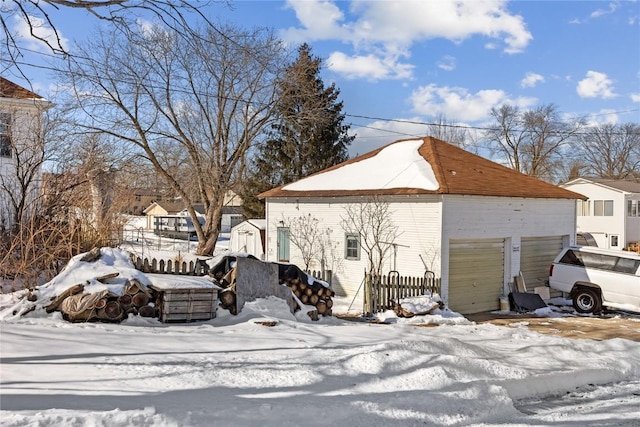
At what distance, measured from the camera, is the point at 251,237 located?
29.4 metres

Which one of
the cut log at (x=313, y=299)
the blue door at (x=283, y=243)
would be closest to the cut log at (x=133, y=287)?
the cut log at (x=313, y=299)

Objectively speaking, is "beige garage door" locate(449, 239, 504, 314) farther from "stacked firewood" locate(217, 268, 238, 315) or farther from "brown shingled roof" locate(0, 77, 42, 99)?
"brown shingled roof" locate(0, 77, 42, 99)

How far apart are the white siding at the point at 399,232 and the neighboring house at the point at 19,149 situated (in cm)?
899

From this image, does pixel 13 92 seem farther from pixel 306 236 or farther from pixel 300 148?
pixel 300 148

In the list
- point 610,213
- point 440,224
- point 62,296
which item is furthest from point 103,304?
point 610,213

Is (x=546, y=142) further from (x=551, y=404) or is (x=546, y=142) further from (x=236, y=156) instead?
(x=551, y=404)

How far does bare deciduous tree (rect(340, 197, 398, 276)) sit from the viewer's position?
1728 cm

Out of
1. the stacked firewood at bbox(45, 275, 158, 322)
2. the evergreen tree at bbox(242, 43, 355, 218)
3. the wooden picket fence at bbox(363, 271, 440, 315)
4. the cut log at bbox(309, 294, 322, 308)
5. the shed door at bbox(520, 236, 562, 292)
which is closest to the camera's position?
the stacked firewood at bbox(45, 275, 158, 322)

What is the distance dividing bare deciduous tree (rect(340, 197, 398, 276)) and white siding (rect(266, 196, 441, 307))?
0.19 m

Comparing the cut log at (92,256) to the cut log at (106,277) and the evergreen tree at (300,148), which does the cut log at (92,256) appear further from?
the evergreen tree at (300,148)

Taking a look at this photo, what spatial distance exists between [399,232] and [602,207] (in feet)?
93.4

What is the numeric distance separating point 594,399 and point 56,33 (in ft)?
29.9

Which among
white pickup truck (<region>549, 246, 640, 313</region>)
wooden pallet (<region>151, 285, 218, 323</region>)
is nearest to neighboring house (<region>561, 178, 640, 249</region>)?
white pickup truck (<region>549, 246, 640, 313</region>)

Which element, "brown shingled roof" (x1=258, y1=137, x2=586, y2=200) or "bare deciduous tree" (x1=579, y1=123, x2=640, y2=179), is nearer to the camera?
"brown shingled roof" (x1=258, y1=137, x2=586, y2=200)
